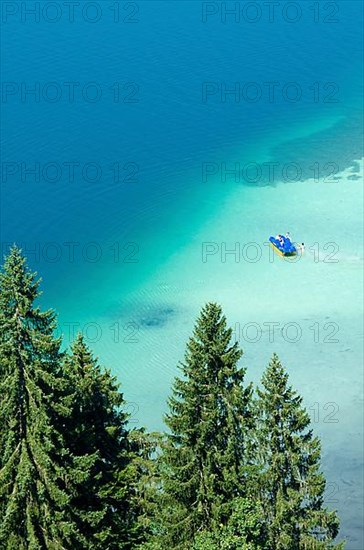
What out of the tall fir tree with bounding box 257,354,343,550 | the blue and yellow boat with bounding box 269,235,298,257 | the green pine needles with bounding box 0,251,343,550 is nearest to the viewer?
the green pine needles with bounding box 0,251,343,550

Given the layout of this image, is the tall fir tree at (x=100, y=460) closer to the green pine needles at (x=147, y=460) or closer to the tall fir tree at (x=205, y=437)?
the green pine needles at (x=147, y=460)

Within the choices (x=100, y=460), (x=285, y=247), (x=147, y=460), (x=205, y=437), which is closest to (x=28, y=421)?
(x=100, y=460)

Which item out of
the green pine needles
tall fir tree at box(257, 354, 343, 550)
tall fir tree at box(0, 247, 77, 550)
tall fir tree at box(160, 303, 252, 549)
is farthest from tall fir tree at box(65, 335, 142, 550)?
tall fir tree at box(257, 354, 343, 550)

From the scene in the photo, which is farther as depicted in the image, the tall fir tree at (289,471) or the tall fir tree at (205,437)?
the tall fir tree at (289,471)

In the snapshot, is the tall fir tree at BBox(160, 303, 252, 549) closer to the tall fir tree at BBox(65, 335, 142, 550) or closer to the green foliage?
the green foliage

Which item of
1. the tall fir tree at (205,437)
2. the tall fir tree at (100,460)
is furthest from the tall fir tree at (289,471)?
the tall fir tree at (100,460)

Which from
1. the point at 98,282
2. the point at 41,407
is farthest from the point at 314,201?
the point at 41,407
